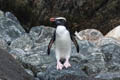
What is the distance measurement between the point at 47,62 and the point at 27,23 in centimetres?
635

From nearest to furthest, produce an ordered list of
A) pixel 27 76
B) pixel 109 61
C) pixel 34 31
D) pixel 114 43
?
pixel 27 76 → pixel 109 61 → pixel 114 43 → pixel 34 31

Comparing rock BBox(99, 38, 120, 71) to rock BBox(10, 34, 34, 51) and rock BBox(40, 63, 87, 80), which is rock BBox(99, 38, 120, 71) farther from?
rock BBox(10, 34, 34, 51)

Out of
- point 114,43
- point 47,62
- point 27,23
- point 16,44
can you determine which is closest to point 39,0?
point 27,23

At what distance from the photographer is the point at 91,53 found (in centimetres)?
976

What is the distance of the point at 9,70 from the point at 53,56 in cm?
384

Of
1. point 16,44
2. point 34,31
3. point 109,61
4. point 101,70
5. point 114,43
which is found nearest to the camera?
point 101,70

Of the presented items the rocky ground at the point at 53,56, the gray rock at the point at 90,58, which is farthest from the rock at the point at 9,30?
the gray rock at the point at 90,58

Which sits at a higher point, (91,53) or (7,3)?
(7,3)

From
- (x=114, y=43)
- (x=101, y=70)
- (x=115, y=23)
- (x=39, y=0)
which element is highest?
(x=39, y=0)

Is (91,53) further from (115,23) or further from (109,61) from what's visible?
(115,23)

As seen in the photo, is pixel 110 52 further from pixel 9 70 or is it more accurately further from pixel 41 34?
pixel 9 70

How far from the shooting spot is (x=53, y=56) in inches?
364

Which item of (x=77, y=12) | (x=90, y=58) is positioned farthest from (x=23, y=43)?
(x=77, y=12)

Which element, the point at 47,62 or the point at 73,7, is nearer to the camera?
the point at 47,62
